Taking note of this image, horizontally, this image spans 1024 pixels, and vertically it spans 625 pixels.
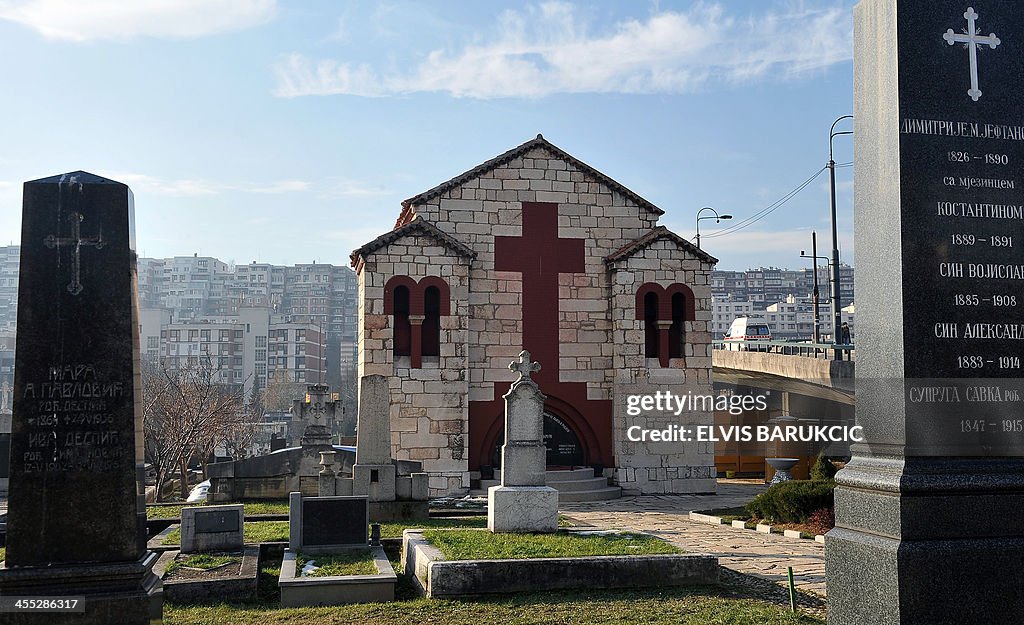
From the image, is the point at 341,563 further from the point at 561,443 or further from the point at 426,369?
the point at 561,443

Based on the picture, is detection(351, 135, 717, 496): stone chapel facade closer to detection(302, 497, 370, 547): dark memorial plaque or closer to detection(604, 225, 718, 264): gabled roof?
detection(604, 225, 718, 264): gabled roof

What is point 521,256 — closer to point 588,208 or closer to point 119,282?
point 588,208

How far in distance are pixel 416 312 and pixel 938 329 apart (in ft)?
55.1

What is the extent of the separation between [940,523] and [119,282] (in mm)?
5524

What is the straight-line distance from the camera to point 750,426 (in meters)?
31.1

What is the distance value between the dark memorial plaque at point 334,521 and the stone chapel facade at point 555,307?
10.6 metres

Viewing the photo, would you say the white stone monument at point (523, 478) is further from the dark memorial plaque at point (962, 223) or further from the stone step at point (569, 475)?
the stone step at point (569, 475)

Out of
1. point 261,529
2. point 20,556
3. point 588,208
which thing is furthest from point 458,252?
point 20,556

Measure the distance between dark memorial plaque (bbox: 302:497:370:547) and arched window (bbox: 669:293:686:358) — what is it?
1396 centimetres

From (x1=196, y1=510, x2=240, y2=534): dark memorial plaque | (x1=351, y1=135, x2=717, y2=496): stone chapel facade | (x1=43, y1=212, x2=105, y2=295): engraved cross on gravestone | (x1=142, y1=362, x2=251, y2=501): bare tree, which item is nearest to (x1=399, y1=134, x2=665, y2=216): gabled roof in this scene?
(x1=351, y1=135, x2=717, y2=496): stone chapel facade

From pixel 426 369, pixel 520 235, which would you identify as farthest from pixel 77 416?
pixel 520 235

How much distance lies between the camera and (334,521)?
1081cm

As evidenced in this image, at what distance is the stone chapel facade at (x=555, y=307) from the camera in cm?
2175

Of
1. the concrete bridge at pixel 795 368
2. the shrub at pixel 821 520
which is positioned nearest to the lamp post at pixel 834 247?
the concrete bridge at pixel 795 368
